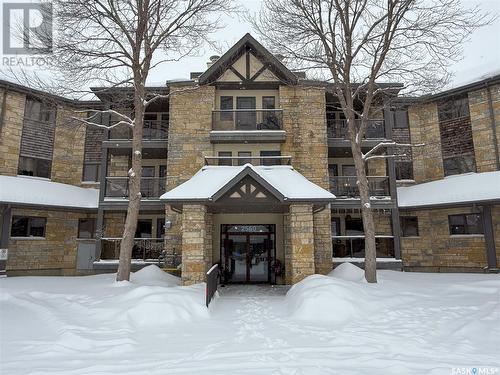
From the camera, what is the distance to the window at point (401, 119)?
19.9 m

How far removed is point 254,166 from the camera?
15.3m

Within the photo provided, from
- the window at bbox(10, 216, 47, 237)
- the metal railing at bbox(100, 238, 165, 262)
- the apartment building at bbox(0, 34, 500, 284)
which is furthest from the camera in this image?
the window at bbox(10, 216, 47, 237)

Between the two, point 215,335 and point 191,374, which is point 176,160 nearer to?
point 215,335

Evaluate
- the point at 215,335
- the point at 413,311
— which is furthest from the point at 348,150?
the point at 215,335

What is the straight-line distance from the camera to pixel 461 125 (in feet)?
59.9

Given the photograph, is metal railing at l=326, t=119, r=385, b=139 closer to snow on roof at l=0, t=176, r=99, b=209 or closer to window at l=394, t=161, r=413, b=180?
window at l=394, t=161, r=413, b=180

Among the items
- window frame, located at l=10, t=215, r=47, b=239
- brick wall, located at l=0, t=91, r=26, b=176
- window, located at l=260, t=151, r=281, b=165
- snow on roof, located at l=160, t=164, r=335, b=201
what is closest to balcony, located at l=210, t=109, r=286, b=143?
window, located at l=260, t=151, r=281, b=165

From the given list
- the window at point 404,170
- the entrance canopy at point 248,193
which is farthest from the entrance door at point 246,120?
the window at point 404,170

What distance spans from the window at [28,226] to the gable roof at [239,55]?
12.0 meters

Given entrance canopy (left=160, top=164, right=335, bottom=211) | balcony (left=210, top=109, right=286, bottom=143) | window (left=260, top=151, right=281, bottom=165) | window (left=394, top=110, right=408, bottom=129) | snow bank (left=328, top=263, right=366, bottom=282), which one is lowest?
snow bank (left=328, top=263, right=366, bottom=282)

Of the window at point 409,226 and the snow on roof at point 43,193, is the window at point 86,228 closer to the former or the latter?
the snow on roof at point 43,193

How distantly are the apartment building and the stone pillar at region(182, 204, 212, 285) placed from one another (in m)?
2.49

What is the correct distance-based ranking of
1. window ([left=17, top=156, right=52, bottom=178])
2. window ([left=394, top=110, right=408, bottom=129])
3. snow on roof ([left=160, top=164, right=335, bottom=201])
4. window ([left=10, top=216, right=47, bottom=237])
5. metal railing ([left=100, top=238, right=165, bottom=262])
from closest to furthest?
snow on roof ([left=160, top=164, right=335, bottom=201]), metal railing ([left=100, top=238, right=165, bottom=262]), window ([left=10, top=216, right=47, bottom=237]), window ([left=17, top=156, right=52, bottom=178]), window ([left=394, top=110, right=408, bottom=129])

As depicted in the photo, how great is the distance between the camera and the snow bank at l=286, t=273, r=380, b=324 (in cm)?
798
